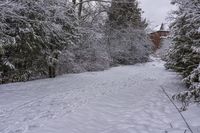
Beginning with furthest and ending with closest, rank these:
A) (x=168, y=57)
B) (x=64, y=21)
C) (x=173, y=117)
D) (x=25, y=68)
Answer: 1. (x=64, y=21)
2. (x=25, y=68)
3. (x=168, y=57)
4. (x=173, y=117)

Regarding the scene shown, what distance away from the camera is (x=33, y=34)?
9945 mm

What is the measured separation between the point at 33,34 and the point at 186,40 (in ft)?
18.1

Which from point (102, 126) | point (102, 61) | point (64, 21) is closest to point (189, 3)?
point (102, 126)

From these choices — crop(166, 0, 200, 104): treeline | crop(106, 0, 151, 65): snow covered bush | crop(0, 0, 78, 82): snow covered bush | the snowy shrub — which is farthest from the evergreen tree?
crop(166, 0, 200, 104): treeline

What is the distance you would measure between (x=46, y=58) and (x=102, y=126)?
743cm

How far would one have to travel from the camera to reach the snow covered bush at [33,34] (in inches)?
360

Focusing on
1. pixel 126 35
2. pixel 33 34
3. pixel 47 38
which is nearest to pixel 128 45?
pixel 126 35

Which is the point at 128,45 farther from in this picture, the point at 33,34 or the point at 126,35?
the point at 33,34

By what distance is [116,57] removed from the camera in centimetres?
2708

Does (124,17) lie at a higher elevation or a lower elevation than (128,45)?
higher

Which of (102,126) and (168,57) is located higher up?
(168,57)

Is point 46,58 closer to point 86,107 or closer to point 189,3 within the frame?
point 86,107

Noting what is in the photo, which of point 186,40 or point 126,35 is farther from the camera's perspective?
point 126,35

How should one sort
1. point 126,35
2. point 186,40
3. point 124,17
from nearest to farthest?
point 186,40 → point 124,17 → point 126,35
